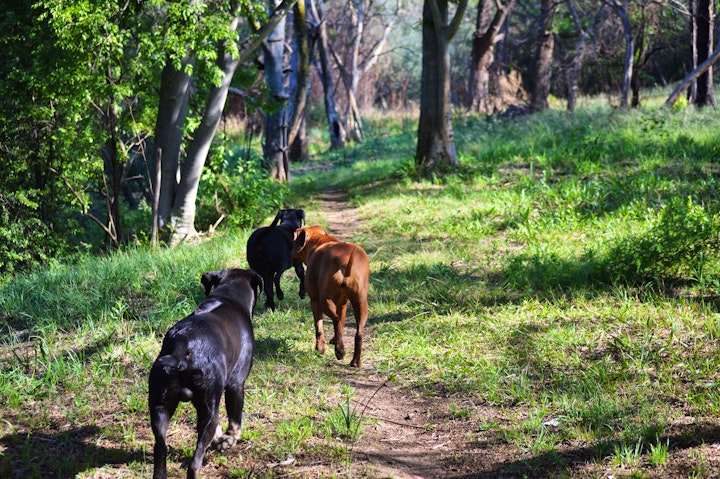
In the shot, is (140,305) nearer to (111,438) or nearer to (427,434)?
(111,438)

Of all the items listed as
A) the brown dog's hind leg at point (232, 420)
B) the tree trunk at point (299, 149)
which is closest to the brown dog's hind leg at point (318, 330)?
the brown dog's hind leg at point (232, 420)

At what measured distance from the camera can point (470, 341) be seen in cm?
636

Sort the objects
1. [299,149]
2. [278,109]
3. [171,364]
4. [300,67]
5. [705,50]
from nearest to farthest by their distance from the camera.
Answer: [171,364] < [278,109] < [300,67] < [705,50] < [299,149]

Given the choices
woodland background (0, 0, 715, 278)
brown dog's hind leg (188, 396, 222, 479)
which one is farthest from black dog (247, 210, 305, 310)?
brown dog's hind leg (188, 396, 222, 479)

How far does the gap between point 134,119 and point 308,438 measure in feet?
27.9

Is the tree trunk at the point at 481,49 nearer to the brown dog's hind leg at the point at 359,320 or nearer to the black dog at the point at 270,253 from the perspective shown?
the black dog at the point at 270,253

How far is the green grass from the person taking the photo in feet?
14.5

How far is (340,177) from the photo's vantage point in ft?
61.0

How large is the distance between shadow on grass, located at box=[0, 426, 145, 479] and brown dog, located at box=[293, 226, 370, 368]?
1885mm

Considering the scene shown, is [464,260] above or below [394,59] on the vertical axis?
below

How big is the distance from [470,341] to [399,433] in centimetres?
174

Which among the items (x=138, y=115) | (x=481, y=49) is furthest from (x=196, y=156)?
(x=481, y=49)

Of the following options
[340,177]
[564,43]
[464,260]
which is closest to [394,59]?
[564,43]

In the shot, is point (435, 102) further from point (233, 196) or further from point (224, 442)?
point (224, 442)
